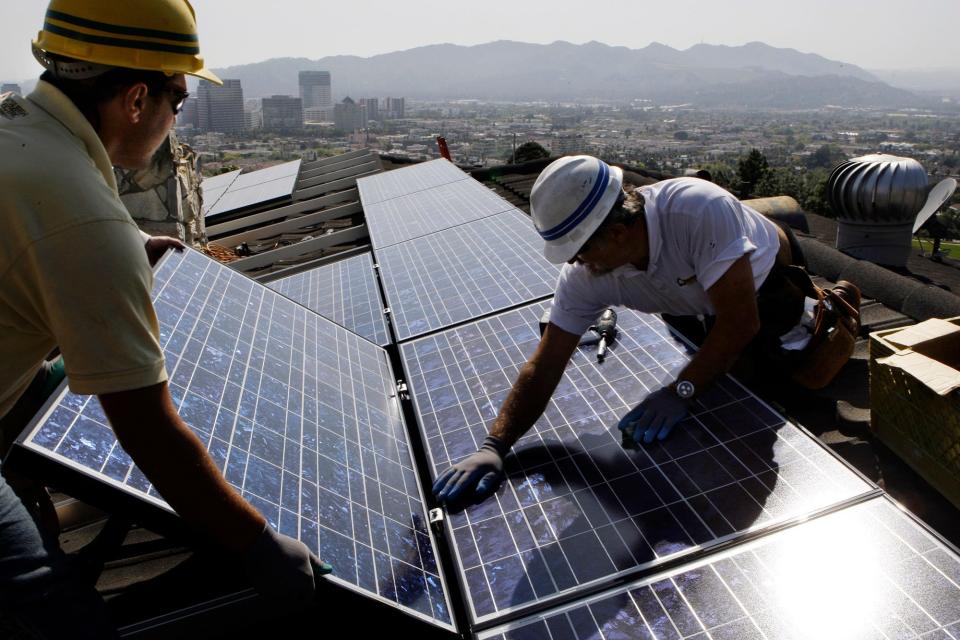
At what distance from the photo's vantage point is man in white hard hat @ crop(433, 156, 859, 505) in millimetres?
3064

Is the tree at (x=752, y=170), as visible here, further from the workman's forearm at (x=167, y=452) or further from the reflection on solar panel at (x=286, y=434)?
the workman's forearm at (x=167, y=452)

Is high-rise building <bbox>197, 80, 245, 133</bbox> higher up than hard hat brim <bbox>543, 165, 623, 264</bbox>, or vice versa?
hard hat brim <bbox>543, 165, 623, 264</bbox>

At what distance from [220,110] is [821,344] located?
139257 mm

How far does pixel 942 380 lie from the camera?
11.1 ft

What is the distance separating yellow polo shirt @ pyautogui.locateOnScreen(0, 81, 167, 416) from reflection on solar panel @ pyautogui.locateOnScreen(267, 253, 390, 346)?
8.58ft

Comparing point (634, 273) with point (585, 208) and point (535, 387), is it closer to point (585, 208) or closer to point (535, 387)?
point (585, 208)

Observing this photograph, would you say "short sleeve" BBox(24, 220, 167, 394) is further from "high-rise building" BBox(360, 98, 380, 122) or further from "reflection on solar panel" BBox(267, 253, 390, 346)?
"high-rise building" BBox(360, 98, 380, 122)

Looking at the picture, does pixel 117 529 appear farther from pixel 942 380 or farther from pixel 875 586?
pixel 942 380

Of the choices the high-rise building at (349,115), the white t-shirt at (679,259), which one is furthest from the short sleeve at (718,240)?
the high-rise building at (349,115)

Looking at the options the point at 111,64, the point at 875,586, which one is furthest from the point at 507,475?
the point at 111,64

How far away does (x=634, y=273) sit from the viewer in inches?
153

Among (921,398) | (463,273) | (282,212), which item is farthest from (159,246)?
(282,212)

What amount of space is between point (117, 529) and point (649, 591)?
203 centimetres

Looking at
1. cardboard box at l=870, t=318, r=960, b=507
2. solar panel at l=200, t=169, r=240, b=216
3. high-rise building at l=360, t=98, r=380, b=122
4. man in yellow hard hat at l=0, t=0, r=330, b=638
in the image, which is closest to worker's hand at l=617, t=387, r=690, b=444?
cardboard box at l=870, t=318, r=960, b=507
